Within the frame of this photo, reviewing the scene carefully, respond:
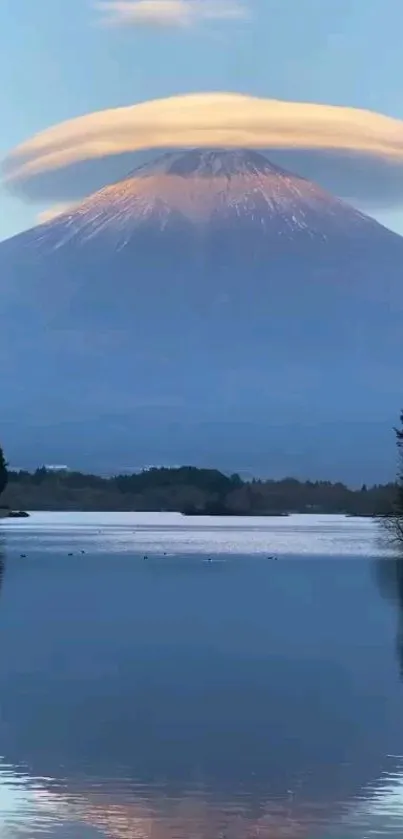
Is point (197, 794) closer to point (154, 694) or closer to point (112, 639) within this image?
point (154, 694)

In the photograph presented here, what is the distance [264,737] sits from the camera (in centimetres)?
1650

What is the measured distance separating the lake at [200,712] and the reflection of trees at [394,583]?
133mm

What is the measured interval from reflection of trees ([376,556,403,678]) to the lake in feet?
0.43

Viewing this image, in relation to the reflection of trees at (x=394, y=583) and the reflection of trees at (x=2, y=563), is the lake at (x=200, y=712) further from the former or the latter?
the reflection of trees at (x=2, y=563)

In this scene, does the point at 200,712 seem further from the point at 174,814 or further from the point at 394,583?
the point at 394,583

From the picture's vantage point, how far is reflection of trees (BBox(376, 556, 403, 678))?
25953mm

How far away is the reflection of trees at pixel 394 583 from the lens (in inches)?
1022

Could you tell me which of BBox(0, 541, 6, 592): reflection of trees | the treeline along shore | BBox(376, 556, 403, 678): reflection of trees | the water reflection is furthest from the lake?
the treeline along shore

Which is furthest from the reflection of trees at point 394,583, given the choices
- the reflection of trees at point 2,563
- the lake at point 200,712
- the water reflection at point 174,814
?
the water reflection at point 174,814

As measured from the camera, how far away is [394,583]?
39.4 m

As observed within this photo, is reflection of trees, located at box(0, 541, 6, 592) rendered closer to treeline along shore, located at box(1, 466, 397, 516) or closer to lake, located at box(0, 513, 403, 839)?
lake, located at box(0, 513, 403, 839)

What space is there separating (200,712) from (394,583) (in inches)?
859

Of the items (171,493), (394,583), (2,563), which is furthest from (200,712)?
(171,493)

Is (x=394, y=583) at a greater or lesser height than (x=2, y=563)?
lesser
